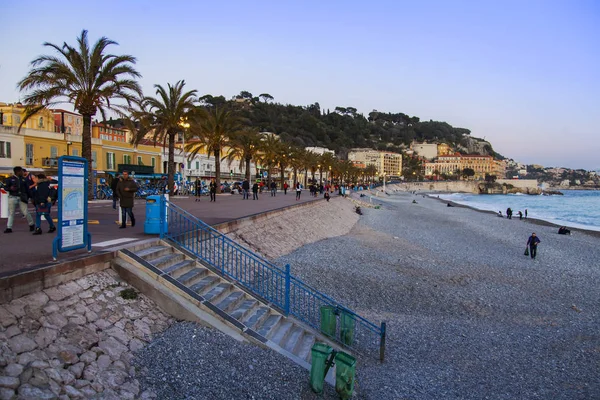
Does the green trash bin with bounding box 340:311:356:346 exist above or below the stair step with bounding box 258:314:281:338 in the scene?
below

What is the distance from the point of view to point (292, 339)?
7.02 m

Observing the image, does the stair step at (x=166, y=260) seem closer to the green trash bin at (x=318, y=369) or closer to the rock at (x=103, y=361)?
the rock at (x=103, y=361)

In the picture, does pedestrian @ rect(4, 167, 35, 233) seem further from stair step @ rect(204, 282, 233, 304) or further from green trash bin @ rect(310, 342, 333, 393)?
green trash bin @ rect(310, 342, 333, 393)

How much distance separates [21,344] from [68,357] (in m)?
0.50

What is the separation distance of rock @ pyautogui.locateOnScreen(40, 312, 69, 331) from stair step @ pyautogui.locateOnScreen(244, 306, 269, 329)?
2651 millimetres

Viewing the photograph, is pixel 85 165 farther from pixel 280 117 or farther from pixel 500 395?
pixel 280 117

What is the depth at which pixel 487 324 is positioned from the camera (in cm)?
951

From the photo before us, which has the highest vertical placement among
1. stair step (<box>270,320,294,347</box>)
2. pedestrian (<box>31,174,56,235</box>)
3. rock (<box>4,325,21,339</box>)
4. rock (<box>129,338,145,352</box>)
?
pedestrian (<box>31,174,56,235</box>)

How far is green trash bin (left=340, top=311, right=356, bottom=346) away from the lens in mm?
7711

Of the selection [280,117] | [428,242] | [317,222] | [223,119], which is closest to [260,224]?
[317,222]

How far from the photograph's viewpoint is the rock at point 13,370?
160 inches

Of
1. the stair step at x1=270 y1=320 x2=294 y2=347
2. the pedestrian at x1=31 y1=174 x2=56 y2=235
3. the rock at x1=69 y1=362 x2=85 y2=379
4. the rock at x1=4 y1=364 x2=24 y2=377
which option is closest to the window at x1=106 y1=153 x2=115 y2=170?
the pedestrian at x1=31 y1=174 x2=56 y2=235

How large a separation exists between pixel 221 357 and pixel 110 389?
4.89 feet

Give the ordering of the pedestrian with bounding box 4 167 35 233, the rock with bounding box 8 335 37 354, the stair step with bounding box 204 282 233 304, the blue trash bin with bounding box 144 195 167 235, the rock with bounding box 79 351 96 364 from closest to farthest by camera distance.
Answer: the rock with bounding box 8 335 37 354
the rock with bounding box 79 351 96 364
the stair step with bounding box 204 282 233 304
the blue trash bin with bounding box 144 195 167 235
the pedestrian with bounding box 4 167 35 233
